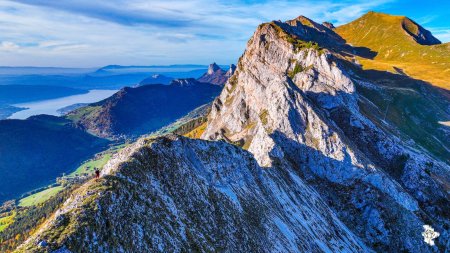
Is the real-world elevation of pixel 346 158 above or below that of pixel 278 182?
above

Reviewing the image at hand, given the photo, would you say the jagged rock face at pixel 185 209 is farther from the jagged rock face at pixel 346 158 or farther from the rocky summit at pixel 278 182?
the jagged rock face at pixel 346 158

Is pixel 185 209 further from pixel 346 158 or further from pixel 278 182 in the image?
pixel 346 158

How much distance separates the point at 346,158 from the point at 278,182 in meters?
30.8

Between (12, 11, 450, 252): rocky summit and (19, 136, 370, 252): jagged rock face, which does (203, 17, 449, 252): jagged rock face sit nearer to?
(12, 11, 450, 252): rocky summit

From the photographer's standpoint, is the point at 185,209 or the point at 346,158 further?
the point at 346,158

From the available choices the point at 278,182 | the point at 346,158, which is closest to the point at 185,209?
the point at 278,182

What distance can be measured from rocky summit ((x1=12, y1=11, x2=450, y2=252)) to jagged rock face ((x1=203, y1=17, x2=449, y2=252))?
0.33 metres

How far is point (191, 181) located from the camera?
40500mm

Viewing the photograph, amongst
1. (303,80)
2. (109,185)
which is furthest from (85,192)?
(303,80)

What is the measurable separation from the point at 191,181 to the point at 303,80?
98394 mm

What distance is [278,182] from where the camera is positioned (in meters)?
70.7

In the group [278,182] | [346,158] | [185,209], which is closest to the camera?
[185,209]

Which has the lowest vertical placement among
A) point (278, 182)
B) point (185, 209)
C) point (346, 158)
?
point (278, 182)

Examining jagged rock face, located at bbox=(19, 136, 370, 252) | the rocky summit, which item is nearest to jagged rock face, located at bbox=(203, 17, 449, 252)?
the rocky summit
